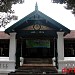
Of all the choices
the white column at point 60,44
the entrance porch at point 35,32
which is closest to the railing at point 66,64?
the entrance porch at point 35,32

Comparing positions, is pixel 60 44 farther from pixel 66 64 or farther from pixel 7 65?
pixel 7 65

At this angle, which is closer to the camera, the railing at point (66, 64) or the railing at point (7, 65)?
the railing at point (66, 64)

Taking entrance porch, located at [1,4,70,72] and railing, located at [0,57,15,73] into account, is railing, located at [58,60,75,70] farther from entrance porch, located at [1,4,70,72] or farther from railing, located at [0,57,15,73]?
railing, located at [0,57,15,73]

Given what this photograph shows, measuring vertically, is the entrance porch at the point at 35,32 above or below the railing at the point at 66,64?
above

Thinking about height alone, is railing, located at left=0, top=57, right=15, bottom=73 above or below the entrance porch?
below

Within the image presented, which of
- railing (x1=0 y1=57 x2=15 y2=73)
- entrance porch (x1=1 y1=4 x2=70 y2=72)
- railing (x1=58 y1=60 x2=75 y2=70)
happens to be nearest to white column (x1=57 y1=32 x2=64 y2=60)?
entrance porch (x1=1 y1=4 x2=70 y2=72)

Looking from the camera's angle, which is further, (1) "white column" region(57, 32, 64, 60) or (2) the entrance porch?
(1) "white column" region(57, 32, 64, 60)

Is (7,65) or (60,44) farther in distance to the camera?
(60,44)

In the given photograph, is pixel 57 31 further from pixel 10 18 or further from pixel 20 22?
pixel 10 18

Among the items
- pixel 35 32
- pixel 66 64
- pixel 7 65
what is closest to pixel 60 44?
pixel 66 64

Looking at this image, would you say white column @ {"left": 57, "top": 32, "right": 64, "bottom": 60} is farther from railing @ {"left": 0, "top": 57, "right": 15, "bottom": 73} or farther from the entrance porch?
railing @ {"left": 0, "top": 57, "right": 15, "bottom": 73}

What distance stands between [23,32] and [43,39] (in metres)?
3.54

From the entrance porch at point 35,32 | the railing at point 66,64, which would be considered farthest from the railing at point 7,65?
the railing at point 66,64

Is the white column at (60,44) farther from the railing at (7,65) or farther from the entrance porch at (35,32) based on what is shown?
the railing at (7,65)
